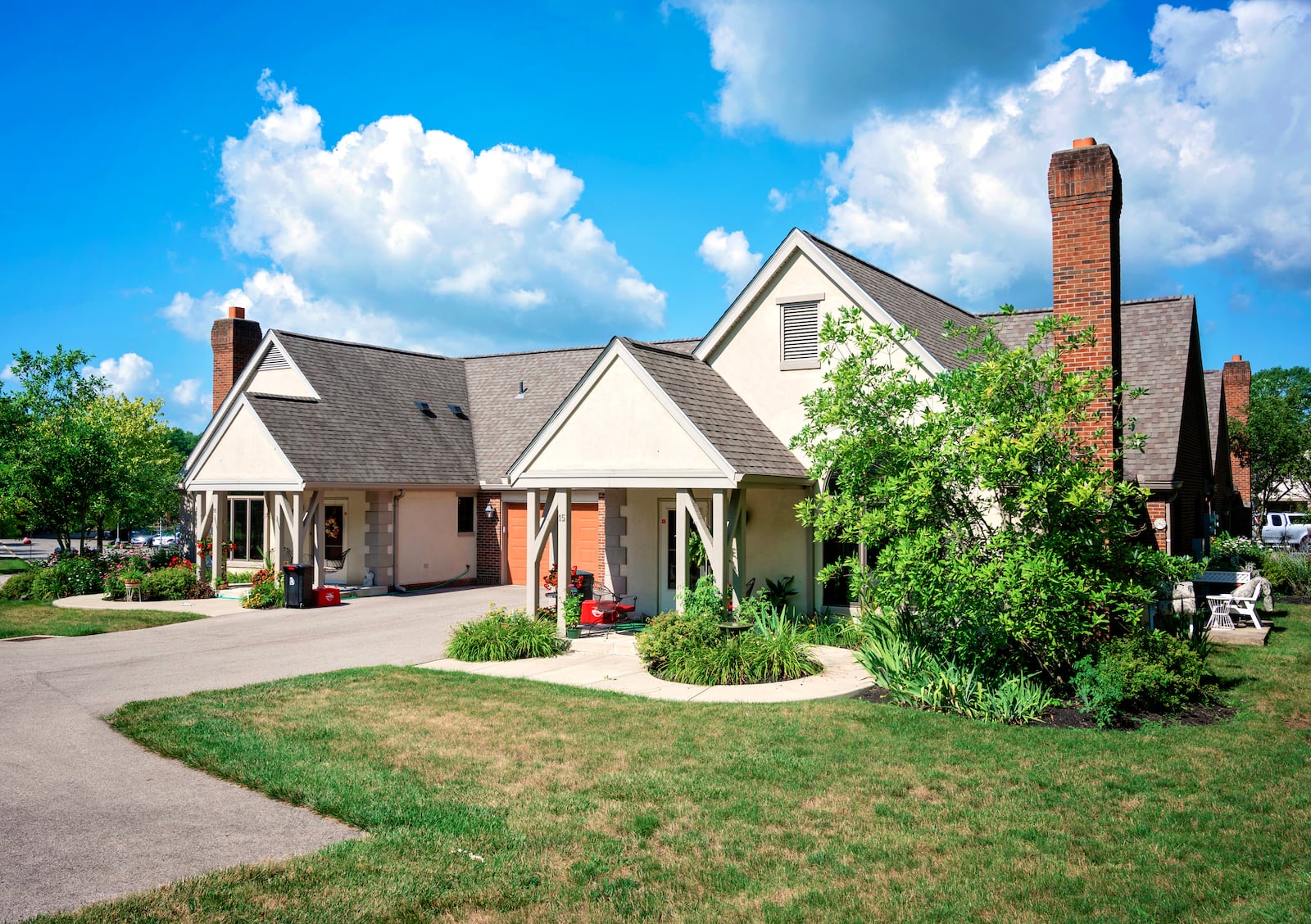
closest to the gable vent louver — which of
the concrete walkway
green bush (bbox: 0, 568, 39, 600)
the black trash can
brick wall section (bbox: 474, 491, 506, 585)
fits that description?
brick wall section (bbox: 474, 491, 506, 585)

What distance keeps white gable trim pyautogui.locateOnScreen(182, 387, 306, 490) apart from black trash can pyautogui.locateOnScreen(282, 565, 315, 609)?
1.93m

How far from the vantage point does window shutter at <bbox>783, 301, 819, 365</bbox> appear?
16.6 metres

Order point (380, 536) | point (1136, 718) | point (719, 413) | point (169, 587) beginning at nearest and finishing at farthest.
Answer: point (1136, 718), point (719, 413), point (169, 587), point (380, 536)

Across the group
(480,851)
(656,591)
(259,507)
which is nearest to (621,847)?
(480,851)

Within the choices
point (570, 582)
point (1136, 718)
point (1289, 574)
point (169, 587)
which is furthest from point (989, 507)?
point (169, 587)

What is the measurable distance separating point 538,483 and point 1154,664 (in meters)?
10.0

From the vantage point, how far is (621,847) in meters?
6.47

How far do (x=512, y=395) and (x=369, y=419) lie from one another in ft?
18.1

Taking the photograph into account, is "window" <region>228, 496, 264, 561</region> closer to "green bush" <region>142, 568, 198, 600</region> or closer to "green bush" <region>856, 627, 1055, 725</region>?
Answer: "green bush" <region>142, 568, 198, 600</region>

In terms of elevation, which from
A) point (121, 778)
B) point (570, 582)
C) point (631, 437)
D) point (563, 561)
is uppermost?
point (631, 437)

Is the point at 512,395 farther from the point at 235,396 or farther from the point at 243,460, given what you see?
the point at 243,460

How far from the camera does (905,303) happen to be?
17.4 meters

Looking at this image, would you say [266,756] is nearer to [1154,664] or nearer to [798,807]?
[798,807]

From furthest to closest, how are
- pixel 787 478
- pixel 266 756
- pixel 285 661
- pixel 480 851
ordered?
pixel 787 478 → pixel 285 661 → pixel 266 756 → pixel 480 851
